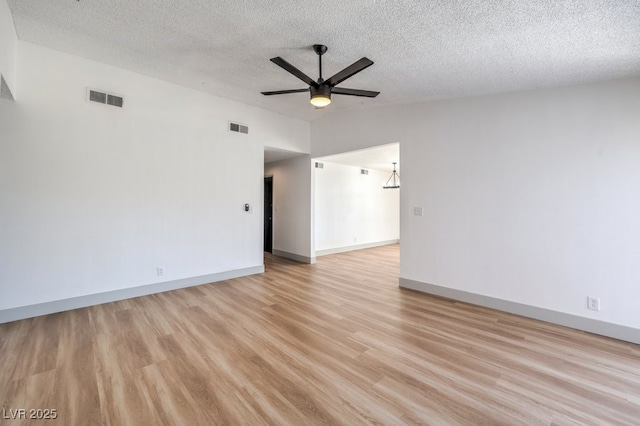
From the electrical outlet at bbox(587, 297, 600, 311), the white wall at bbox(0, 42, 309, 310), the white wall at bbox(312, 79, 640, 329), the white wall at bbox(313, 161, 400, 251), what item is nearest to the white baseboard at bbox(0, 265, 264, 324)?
the white wall at bbox(0, 42, 309, 310)

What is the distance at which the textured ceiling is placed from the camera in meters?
2.23

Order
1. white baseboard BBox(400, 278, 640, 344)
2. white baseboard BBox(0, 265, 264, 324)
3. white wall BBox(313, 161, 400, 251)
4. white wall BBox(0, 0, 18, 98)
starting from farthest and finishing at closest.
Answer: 1. white wall BBox(313, 161, 400, 251)
2. white baseboard BBox(0, 265, 264, 324)
3. white baseboard BBox(400, 278, 640, 344)
4. white wall BBox(0, 0, 18, 98)

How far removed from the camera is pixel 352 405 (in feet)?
6.12

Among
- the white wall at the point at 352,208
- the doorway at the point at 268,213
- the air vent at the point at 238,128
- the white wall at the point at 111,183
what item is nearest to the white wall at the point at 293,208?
the doorway at the point at 268,213

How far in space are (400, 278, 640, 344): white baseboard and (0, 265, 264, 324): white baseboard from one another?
3568 millimetres

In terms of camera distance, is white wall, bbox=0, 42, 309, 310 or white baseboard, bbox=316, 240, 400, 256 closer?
white wall, bbox=0, 42, 309, 310

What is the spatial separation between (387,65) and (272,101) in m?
2.47

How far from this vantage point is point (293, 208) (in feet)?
22.6

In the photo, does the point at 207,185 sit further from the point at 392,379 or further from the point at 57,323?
the point at 392,379

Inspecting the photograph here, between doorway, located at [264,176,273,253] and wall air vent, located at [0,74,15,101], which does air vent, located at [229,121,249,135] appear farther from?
wall air vent, located at [0,74,15,101]

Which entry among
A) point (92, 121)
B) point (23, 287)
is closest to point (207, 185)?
point (92, 121)

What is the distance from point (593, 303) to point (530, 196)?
1361mm

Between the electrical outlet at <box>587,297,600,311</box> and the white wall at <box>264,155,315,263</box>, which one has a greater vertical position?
the white wall at <box>264,155,315,263</box>

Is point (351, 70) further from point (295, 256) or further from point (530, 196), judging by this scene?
point (295, 256)
